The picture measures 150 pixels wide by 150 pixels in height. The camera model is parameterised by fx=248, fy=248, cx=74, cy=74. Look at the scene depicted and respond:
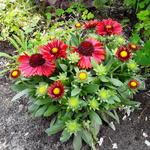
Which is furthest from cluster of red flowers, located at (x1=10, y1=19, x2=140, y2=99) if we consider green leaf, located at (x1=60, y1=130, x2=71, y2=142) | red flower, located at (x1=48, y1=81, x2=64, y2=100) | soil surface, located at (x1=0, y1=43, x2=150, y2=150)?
soil surface, located at (x1=0, y1=43, x2=150, y2=150)

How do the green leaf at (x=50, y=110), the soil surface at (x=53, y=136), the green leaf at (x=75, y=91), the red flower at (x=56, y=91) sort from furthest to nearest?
the soil surface at (x=53, y=136) < the green leaf at (x=50, y=110) < the green leaf at (x=75, y=91) < the red flower at (x=56, y=91)

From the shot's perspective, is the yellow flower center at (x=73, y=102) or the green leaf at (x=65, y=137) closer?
the yellow flower center at (x=73, y=102)

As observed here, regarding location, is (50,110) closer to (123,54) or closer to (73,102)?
(73,102)

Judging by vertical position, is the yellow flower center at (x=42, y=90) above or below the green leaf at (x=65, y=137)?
above

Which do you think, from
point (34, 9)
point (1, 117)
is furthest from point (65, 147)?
point (34, 9)

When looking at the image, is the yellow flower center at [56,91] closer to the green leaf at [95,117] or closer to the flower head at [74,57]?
the flower head at [74,57]

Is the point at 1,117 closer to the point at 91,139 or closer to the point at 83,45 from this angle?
the point at 91,139

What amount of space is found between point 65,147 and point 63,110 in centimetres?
28

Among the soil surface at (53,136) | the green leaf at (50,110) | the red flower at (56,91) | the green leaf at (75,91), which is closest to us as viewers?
the red flower at (56,91)

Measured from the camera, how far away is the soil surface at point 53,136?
1.83 m

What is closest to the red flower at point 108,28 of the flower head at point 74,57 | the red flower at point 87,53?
the red flower at point 87,53

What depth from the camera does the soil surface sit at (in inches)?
72.2

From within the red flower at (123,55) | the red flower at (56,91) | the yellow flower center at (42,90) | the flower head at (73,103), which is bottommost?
the flower head at (73,103)

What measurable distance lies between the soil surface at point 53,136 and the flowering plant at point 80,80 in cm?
12
